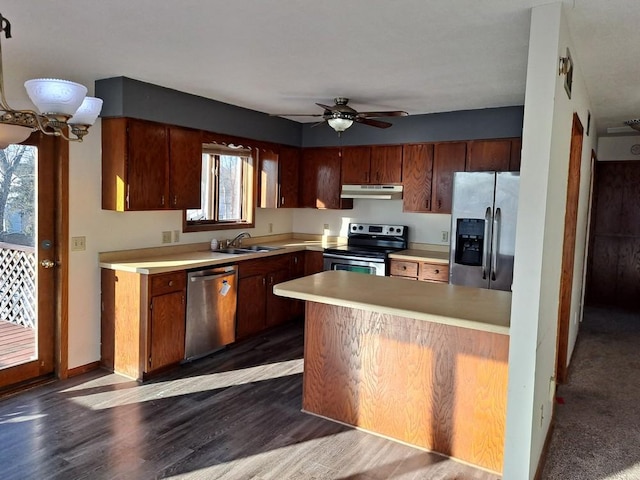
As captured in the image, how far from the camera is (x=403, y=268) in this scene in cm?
483

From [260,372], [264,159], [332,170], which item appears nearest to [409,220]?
[332,170]

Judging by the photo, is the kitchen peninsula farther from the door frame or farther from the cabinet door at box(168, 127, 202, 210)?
the cabinet door at box(168, 127, 202, 210)

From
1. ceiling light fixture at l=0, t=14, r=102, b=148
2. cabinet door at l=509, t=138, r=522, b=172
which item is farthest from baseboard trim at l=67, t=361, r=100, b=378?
cabinet door at l=509, t=138, r=522, b=172

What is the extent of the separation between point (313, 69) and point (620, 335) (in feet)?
14.6

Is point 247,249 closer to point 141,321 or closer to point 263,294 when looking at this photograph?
point 263,294

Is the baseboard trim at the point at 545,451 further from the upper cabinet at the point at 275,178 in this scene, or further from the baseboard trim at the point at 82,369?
the upper cabinet at the point at 275,178

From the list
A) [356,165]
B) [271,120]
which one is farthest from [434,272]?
[271,120]

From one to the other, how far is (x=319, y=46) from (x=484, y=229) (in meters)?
2.26

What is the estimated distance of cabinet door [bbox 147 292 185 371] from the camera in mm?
3684

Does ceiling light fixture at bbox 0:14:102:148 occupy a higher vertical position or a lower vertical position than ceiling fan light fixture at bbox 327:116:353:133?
lower

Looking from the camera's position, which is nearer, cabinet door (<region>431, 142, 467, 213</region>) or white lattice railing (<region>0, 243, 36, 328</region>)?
white lattice railing (<region>0, 243, 36, 328</region>)

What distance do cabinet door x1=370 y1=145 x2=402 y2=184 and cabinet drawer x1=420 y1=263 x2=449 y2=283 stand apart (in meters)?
Result: 1.01

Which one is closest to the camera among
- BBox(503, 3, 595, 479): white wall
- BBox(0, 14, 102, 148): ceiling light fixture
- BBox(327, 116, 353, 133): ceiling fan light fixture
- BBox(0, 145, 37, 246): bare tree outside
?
BBox(0, 14, 102, 148): ceiling light fixture

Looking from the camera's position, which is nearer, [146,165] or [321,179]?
[146,165]
